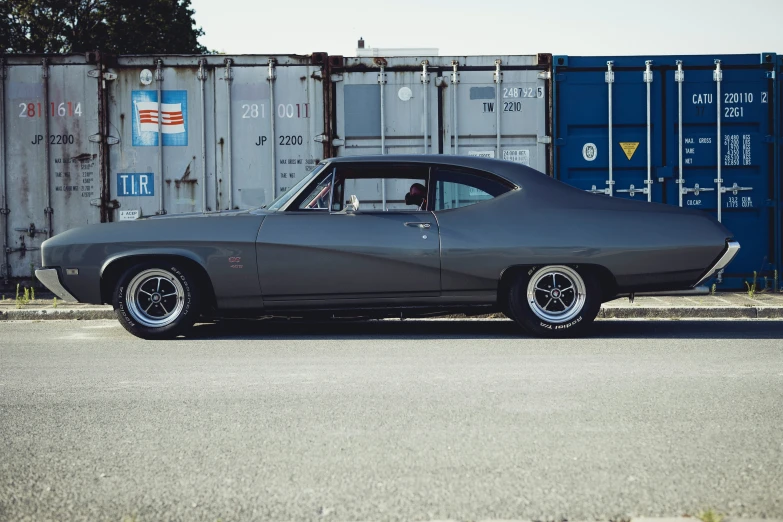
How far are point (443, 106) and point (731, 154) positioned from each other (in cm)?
367

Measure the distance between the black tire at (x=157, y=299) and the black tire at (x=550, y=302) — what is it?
8.66 feet

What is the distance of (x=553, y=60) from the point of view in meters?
11.6

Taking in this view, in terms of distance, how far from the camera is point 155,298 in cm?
768

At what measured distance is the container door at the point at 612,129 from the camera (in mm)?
11547

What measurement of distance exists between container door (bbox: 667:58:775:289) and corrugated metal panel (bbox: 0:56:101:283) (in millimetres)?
7313

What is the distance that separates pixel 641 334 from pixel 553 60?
15.8ft

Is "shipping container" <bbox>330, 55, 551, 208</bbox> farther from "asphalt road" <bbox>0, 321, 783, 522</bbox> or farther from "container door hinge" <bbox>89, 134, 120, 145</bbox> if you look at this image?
"asphalt road" <bbox>0, 321, 783, 522</bbox>

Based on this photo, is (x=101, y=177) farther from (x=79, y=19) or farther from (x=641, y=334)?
(x=79, y=19)

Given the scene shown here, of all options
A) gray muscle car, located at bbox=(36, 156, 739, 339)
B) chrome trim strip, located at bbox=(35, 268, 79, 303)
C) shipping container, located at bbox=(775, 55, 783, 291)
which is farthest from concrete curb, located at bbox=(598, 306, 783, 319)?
chrome trim strip, located at bbox=(35, 268, 79, 303)

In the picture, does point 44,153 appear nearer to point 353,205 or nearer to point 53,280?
point 53,280

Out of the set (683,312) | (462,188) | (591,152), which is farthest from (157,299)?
(591,152)

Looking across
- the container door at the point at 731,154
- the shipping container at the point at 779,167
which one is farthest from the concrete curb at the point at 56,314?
the shipping container at the point at 779,167

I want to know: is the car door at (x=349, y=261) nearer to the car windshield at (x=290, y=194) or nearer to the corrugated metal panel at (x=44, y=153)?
the car windshield at (x=290, y=194)

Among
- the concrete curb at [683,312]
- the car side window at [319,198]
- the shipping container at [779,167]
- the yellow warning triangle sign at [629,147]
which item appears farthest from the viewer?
the shipping container at [779,167]
